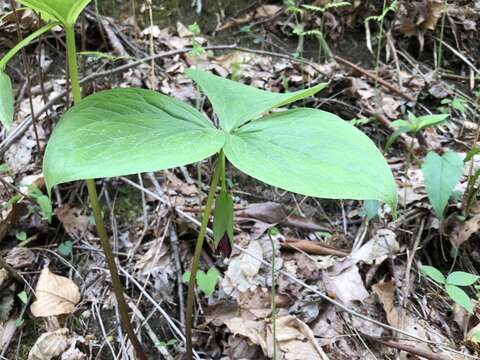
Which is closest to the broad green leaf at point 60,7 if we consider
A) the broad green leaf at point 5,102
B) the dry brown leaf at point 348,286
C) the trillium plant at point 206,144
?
the trillium plant at point 206,144

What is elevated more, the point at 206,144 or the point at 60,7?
the point at 60,7

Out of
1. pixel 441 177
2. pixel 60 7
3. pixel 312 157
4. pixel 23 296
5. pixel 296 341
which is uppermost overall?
pixel 60 7

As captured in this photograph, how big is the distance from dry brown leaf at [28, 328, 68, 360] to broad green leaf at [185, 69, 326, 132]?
713 millimetres

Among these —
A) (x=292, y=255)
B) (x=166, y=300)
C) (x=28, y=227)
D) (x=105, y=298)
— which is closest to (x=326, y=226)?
(x=292, y=255)

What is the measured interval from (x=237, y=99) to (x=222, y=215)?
25 centimetres

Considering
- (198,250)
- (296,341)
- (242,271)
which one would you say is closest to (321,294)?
(296,341)

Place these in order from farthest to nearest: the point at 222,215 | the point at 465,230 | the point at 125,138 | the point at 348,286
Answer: the point at 465,230, the point at 348,286, the point at 222,215, the point at 125,138

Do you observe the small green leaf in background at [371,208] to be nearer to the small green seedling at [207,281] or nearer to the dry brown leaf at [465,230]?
the dry brown leaf at [465,230]

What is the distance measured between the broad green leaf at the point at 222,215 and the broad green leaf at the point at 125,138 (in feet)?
0.47

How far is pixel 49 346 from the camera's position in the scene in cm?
99

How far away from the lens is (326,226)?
1.40m

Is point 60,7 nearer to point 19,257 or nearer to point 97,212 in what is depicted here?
point 97,212

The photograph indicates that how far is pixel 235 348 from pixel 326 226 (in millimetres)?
561

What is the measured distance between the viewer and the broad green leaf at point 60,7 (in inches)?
24.1
